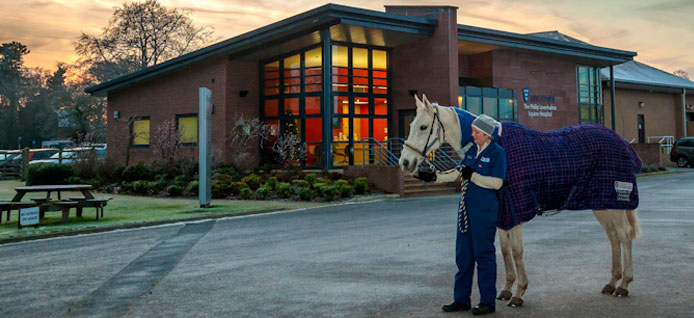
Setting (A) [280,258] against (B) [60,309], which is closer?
(B) [60,309]

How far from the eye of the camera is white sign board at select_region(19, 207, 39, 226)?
444 inches

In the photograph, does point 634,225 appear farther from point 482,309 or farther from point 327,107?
point 327,107

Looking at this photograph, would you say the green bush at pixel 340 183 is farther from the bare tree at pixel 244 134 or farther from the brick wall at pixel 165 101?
the brick wall at pixel 165 101

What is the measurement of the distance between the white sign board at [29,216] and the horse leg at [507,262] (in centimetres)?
1005

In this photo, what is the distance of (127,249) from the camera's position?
29.8 ft

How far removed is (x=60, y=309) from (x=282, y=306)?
2.17 meters

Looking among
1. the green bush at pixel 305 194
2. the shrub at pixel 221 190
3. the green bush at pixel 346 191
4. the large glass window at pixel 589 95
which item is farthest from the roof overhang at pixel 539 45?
the shrub at pixel 221 190

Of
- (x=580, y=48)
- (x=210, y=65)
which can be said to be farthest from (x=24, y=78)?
(x=580, y=48)

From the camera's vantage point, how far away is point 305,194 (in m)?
17.8

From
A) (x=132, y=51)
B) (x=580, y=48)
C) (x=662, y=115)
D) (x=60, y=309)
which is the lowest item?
(x=60, y=309)

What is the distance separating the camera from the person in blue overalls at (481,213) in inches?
183

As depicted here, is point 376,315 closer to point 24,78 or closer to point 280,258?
point 280,258

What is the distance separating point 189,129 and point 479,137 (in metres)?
24.6

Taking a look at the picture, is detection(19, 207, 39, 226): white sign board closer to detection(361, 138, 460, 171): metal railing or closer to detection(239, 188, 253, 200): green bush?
detection(239, 188, 253, 200): green bush
